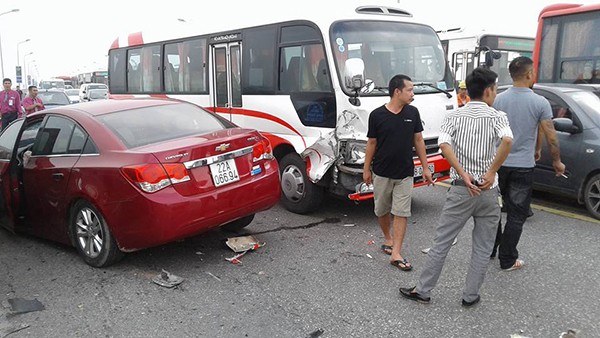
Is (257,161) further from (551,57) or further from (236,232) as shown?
(551,57)

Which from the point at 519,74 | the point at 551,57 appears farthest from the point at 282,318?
the point at 551,57

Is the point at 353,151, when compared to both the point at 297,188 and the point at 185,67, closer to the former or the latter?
the point at 297,188

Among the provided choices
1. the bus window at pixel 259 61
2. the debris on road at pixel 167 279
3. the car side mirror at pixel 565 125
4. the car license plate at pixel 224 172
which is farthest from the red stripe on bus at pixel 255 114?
the car side mirror at pixel 565 125

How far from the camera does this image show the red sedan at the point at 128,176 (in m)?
4.26

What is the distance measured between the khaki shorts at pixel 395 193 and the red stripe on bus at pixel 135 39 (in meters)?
7.35

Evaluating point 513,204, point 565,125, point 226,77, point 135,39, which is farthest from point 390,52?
point 135,39

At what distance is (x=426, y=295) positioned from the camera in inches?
150

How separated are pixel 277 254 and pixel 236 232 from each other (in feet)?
2.72

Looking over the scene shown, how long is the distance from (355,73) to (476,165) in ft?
7.79

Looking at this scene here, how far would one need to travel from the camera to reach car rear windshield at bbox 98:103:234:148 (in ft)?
15.4

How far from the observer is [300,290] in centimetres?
417

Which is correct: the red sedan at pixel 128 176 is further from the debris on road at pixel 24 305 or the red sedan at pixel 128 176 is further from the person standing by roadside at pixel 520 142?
the person standing by roadside at pixel 520 142

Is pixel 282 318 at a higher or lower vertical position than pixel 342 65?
lower

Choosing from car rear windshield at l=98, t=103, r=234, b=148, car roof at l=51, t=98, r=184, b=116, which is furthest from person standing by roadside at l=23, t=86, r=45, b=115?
car rear windshield at l=98, t=103, r=234, b=148
